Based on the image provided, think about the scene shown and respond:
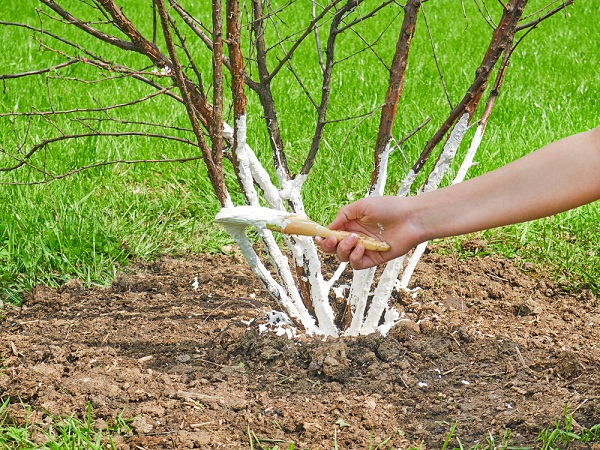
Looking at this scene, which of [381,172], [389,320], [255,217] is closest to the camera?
[255,217]

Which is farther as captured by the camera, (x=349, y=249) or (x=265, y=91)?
(x=265, y=91)

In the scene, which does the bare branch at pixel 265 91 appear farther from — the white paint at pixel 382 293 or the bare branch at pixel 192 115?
the white paint at pixel 382 293

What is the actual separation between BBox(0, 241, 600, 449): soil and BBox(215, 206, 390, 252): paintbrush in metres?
0.48

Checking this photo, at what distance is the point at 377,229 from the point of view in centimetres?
A: 215

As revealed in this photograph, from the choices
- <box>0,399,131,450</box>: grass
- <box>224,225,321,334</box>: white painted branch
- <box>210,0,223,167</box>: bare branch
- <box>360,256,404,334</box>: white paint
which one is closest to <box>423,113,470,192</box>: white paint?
<box>360,256,404,334</box>: white paint

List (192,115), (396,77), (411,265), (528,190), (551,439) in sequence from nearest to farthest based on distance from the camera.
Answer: (528,190)
(551,439)
(192,115)
(396,77)
(411,265)

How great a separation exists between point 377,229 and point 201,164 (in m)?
2.14

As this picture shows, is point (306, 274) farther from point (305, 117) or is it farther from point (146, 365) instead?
point (305, 117)

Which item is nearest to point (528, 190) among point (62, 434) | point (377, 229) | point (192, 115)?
point (377, 229)

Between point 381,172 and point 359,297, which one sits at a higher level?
point 381,172

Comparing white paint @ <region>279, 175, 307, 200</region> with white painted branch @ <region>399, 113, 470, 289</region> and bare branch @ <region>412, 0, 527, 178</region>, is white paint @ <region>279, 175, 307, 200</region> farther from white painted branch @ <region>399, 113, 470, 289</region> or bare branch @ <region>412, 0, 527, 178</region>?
bare branch @ <region>412, 0, 527, 178</region>

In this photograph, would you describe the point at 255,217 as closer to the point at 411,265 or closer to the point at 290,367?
the point at 290,367

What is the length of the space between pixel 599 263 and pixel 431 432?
155 centimetres

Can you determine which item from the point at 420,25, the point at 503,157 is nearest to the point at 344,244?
the point at 503,157
